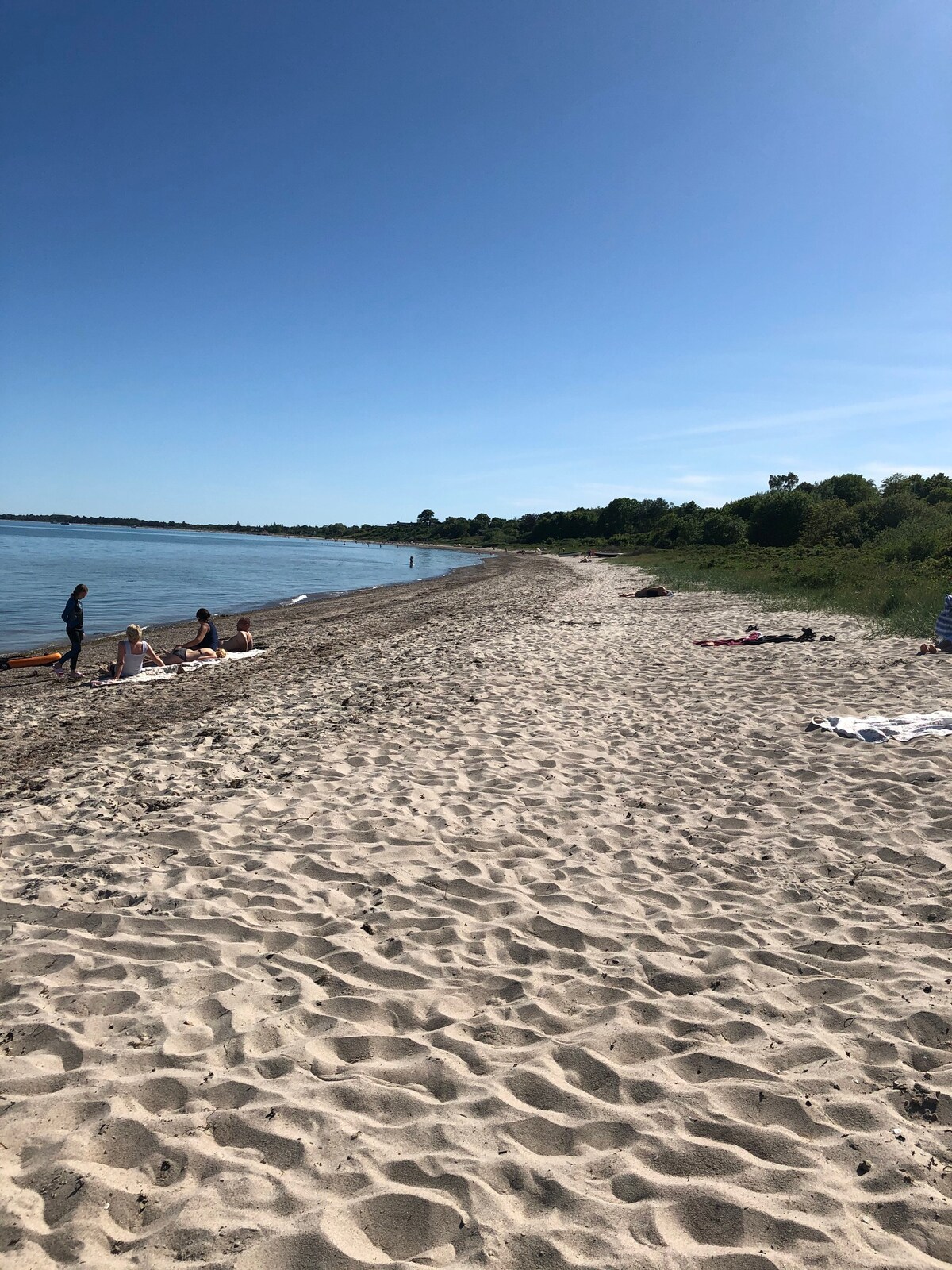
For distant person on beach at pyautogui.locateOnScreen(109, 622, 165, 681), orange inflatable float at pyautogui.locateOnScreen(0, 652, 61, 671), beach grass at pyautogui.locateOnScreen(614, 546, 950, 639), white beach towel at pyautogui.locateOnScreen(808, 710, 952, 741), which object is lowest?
orange inflatable float at pyautogui.locateOnScreen(0, 652, 61, 671)

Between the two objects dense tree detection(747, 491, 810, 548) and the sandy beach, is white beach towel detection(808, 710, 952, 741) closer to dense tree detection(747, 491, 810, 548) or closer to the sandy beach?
the sandy beach

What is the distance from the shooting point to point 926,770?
249 inches

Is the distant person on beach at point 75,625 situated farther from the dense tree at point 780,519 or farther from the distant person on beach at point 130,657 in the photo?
the dense tree at point 780,519

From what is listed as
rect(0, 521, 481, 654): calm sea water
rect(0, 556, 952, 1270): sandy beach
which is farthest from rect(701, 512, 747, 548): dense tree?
rect(0, 556, 952, 1270): sandy beach

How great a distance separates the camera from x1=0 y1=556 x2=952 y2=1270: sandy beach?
2.37 m

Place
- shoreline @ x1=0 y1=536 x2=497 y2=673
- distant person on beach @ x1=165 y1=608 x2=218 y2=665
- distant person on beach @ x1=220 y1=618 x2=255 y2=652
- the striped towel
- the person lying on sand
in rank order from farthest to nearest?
the person lying on sand < shoreline @ x1=0 y1=536 x2=497 y2=673 < distant person on beach @ x1=220 y1=618 x2=255 y2=652 < distant person on beach @ x1=165 y1=608 x2=218 y2=665 < the striped towel

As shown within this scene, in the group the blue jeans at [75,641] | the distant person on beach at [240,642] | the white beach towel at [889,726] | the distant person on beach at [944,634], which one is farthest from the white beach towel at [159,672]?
the distant person on beach at [944,634]

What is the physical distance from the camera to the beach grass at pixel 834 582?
1602cm

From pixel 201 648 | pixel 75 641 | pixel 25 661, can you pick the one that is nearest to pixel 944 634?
pixel 201 648

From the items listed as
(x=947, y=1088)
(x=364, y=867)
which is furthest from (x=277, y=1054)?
(x=947, y=1088)

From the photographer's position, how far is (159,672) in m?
12.7

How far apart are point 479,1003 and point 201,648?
11.8 m

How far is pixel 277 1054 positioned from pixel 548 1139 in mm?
1213

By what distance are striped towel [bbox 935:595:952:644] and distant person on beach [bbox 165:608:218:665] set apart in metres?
12.6
